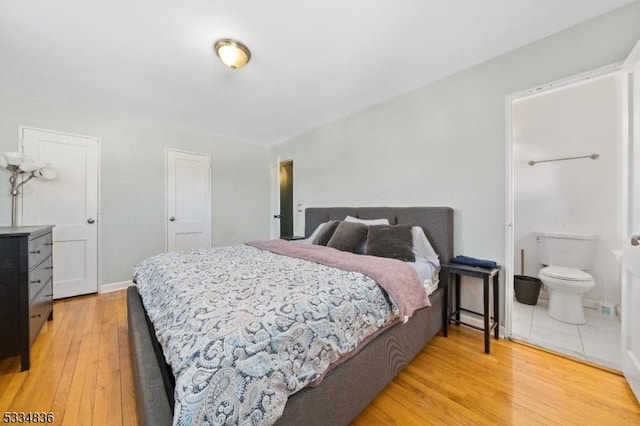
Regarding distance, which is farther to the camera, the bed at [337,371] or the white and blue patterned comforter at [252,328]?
the bed at [337,371]

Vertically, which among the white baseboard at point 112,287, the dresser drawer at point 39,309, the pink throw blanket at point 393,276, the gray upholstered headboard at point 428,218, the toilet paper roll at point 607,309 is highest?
the gray upholstered headboard at point 428,218

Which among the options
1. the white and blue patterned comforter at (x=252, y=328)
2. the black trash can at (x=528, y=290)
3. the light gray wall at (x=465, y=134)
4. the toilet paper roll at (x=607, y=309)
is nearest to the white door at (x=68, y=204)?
the white and blue patterned comforter at (x=252, y=328)

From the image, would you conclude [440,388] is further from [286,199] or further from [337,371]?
[286,199]

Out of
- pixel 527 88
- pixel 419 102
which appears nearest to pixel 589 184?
pixel 527 88

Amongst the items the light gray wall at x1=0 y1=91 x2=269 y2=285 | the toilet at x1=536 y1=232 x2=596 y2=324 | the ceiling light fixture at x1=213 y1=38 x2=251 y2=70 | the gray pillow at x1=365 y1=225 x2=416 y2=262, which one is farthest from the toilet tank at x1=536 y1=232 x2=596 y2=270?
the light gray wall at x1=0 y1=91 x2=269 y2=285

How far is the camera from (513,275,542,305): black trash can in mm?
2703

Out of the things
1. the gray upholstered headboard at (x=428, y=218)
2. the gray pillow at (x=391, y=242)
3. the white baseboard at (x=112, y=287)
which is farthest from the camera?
the white baseboard at (x=112, y=287)

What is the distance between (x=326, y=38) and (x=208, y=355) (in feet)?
7.13

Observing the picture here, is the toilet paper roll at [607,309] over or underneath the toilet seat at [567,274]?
underneath

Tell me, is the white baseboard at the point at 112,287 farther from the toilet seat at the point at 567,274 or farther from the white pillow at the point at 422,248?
the toilet seat at the point at 567,274

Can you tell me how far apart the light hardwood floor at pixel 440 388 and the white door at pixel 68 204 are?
1.33m

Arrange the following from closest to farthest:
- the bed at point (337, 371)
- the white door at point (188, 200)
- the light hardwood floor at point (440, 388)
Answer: the bed at point (337, 371)
the light hardwood floor at point (440, 388)
the white door at point (188, 200)

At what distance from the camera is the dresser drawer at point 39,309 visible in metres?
1.76

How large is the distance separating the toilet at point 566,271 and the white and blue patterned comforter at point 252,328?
1971 mm
